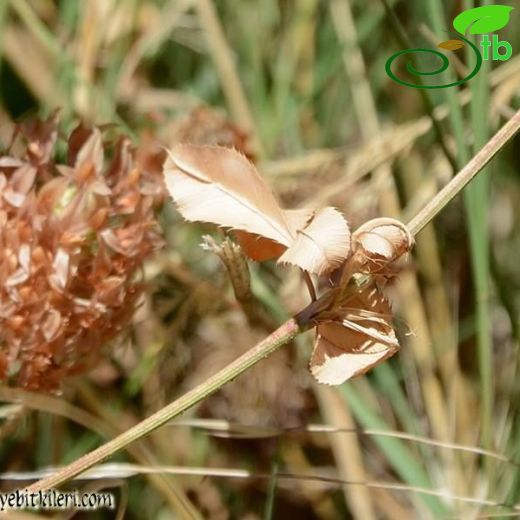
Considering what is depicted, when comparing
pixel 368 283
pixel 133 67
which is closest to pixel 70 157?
pixel 368 283

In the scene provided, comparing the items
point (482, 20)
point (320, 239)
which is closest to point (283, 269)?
point (482, 20)

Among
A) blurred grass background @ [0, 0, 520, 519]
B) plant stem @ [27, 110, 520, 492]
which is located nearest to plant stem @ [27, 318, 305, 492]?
plant stem @ [27, 110, 520, 492]

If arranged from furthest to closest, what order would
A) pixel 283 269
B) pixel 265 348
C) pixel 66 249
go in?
pixel 283 269 → pixel 66 249 → pixel 265 348

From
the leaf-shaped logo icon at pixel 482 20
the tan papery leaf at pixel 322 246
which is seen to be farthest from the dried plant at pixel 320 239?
the leaf-shaped logo icon at pixel 482 20

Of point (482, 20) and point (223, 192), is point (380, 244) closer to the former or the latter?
point (223, 192)

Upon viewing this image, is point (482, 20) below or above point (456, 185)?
above

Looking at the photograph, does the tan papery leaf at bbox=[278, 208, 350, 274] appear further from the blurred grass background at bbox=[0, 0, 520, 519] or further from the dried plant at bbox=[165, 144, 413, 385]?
the blurred grass background at bbox=[0, 0, 520, 519]

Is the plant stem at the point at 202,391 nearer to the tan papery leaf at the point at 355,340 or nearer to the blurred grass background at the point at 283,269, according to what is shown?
the tan papery leaf at the point at 355,340
